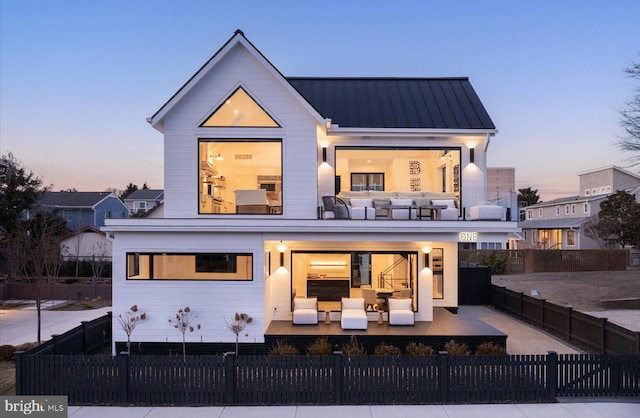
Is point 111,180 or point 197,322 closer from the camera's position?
point 197,322

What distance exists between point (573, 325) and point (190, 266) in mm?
11632

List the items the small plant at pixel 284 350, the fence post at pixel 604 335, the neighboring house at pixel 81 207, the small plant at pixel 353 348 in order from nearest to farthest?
1. the small plant at pixel 353 348
2. the small plant at pixel 284 350
3. the fence post at pixel 604 335
4. the neighboring house at pixel 81 207

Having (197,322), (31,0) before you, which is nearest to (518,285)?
(197,322)

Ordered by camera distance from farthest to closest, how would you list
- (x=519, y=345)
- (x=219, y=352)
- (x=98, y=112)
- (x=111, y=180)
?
(x=111, y=180) < (x=98, y=112) < (x=519, y=345) < (x=219, y=352)

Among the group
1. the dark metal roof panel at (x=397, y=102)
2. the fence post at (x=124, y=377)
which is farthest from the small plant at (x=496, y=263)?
the fence post at (x=124, y=377)

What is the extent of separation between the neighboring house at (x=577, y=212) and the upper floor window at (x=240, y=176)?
34450 mm

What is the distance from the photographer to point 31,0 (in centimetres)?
2023

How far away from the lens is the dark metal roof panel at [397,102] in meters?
14.1

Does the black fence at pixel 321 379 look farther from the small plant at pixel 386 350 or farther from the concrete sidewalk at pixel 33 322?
the concrete sidewalk at pixel 33 322

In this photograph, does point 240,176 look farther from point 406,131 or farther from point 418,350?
point 418,350

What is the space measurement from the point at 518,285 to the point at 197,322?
70.3 feet

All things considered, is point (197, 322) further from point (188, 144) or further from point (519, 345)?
point (519, 345)

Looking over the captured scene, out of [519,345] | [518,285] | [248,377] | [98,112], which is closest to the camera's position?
[248,377]

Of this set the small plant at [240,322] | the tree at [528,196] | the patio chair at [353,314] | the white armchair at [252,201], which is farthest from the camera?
the tree at [528,196]
